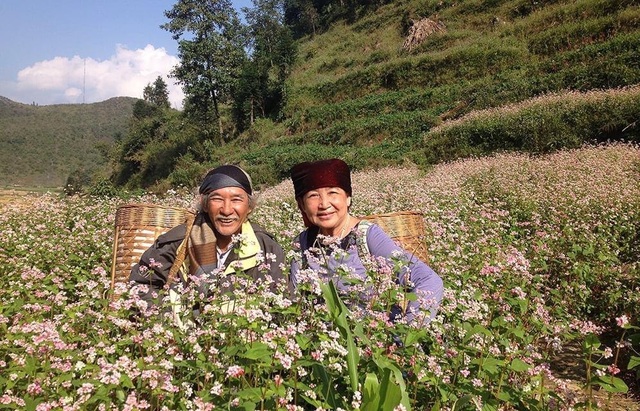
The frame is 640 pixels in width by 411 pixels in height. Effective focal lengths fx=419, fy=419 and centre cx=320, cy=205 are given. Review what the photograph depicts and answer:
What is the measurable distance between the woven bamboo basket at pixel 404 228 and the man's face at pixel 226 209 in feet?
3.78

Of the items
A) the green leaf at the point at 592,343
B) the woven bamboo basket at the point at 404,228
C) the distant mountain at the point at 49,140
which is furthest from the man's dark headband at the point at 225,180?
the distant mountain at the point at 49,140

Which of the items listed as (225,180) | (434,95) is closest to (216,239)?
(225,180)

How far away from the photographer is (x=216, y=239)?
3643 mm

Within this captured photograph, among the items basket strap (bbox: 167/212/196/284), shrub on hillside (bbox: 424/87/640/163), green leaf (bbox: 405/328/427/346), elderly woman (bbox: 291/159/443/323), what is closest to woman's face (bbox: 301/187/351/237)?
elderly woman (bbox: 291/159/443/323)

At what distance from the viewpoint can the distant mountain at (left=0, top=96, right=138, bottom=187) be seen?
132 meters

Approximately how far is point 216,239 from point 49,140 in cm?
18548

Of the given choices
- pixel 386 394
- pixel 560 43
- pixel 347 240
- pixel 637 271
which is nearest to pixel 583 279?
pixel 637 271

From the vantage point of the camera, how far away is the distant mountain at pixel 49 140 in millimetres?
132000

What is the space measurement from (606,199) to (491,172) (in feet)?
16.9

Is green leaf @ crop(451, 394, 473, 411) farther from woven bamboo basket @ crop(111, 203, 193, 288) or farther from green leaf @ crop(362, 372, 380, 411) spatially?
woven bamboo basket @ crop(111, 203, 193, 288)

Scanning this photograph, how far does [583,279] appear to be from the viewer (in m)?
4.39

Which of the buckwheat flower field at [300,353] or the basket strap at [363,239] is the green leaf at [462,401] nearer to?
the buckwheat flower field at [300,353]

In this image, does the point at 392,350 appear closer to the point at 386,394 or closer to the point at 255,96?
the point at 386,394

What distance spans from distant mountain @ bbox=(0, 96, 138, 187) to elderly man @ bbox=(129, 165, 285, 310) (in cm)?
12140
